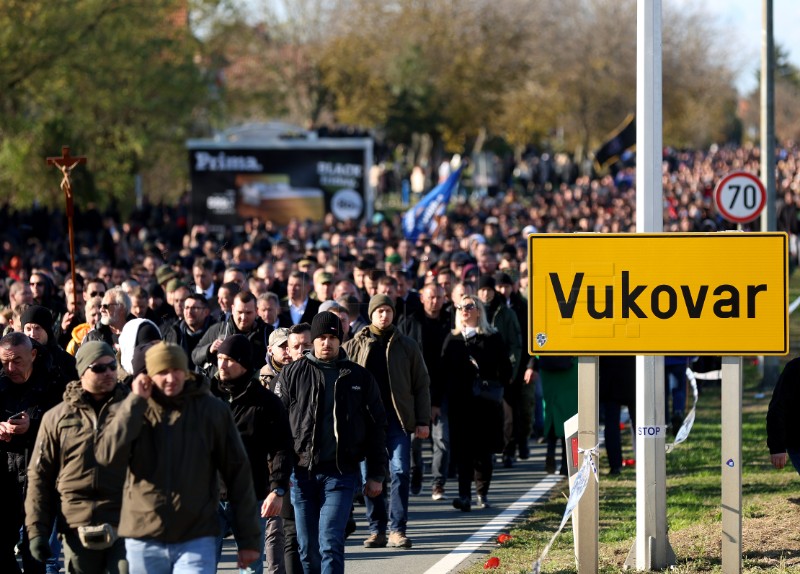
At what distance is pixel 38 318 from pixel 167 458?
4208 mm

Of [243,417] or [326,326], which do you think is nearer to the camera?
[243,417]

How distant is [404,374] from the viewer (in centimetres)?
1123

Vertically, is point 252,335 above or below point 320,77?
below

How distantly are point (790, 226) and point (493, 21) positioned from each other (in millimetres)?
37011

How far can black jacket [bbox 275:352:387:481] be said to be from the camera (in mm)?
9055

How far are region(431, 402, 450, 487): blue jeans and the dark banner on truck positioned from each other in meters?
23.4

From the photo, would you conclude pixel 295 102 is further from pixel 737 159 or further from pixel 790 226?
pixel 790 226

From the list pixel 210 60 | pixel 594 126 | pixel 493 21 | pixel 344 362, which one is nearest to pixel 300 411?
pixel 344 362

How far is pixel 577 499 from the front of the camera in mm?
9055

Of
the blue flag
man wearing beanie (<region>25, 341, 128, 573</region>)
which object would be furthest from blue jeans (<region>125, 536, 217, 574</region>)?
the blue flag

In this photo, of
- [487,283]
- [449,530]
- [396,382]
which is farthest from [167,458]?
→ [487,283]

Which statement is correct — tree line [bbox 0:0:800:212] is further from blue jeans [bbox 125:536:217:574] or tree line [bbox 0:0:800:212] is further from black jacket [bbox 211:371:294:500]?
blue jeans [bbox 125:536:217:574]

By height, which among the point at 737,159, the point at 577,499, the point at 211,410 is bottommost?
the point at 577,499

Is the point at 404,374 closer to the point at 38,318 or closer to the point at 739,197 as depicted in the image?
the point at 38,318
